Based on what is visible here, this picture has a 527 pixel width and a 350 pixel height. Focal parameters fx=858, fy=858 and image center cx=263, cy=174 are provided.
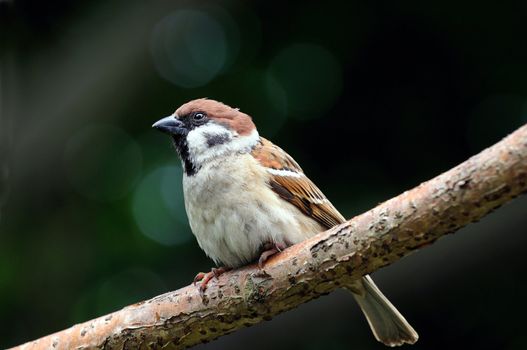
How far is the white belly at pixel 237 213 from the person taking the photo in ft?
11.4

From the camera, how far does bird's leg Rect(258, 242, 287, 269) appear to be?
3.24 m

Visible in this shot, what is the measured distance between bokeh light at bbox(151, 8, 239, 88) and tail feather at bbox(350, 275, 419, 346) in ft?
7.98

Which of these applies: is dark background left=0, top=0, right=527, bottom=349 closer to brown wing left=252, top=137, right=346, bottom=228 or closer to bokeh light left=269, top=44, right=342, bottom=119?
bokeh light left=269, top=44, right=342, bottom=119

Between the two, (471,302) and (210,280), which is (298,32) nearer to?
(471,302)

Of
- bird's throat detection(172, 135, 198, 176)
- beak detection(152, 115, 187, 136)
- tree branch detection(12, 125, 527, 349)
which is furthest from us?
beak detection(152, 115, 187, 136)

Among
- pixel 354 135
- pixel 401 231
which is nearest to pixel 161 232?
pixel 354 135

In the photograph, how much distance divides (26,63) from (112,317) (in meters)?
3.25

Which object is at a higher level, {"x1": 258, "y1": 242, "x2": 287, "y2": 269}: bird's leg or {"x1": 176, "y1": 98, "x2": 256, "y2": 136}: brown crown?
{"x1": 176, "y1": 98, "x2": 256, "y2": 136}: brown crown

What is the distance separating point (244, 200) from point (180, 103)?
227 centimetres

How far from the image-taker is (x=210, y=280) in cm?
334

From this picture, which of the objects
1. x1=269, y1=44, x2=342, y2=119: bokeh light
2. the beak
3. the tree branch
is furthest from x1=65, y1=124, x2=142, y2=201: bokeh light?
the tree branch

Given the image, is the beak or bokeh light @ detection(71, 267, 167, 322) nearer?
the beak

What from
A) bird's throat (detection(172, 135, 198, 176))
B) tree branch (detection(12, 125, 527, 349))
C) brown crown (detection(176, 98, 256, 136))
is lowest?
tree branch (detection(12, 125, 527, 349))

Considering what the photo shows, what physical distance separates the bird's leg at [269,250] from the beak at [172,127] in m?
0.80
